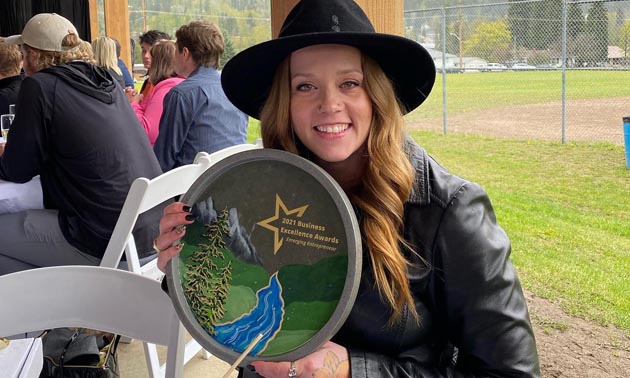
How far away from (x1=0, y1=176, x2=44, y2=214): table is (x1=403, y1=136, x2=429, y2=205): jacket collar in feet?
6.44

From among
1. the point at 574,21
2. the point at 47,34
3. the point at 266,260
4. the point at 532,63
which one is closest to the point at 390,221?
the point at 266,260

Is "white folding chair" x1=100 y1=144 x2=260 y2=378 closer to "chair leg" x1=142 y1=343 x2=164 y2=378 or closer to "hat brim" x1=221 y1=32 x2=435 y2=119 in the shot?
"chair leg" x1=142 y1=343 x2=164 y2=378

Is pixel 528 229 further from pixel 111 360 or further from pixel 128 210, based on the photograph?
pixel 111 360

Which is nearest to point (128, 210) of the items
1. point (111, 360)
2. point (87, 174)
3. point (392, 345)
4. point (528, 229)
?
point (87, 174)

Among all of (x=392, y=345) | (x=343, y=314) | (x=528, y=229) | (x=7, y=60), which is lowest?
(x=528, y=229)

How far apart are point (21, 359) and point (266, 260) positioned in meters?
0.39

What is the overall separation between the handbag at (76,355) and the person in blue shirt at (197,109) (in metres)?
2.16

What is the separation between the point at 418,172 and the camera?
1.08 m

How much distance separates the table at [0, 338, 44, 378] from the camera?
93 cm

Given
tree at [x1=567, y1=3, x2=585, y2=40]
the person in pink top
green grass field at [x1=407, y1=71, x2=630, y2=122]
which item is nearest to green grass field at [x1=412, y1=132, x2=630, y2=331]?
green grass field at [x1=407, y1=71, x2=630, y2=122]

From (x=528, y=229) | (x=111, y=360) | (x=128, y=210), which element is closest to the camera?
(x=111, y=360)

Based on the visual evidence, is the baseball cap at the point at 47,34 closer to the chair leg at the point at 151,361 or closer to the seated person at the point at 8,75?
the chair leg at the point at 151,361

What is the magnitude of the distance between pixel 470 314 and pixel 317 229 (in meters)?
0.29

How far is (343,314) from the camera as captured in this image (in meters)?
0.86
